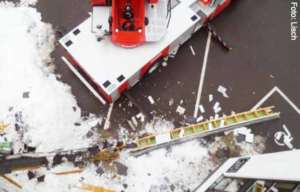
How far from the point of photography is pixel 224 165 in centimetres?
735

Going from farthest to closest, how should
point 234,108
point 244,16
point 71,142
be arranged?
point 244,16
point 234,108
point 71,142

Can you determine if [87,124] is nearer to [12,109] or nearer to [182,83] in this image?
[12,109]

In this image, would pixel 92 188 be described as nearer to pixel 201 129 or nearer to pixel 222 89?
pixel 201 129

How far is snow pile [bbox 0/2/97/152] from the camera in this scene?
792 centimetres

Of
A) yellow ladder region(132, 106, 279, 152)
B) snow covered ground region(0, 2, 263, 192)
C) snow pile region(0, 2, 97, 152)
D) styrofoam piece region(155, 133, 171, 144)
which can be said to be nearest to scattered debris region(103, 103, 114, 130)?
snow covered ground region(0, 2, 263, 192)

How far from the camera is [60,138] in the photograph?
7883 millimetres

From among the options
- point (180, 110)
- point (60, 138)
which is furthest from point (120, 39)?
point (60, 138)

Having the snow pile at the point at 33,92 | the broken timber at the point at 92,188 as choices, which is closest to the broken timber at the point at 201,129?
the broken timber at the point at 92,188

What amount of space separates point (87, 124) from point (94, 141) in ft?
1.65

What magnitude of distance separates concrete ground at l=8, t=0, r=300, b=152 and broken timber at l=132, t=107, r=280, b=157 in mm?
278

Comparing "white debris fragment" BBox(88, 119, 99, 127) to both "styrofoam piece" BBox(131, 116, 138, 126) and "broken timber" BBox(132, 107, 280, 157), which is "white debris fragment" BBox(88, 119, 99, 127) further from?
"broken timber" BBox(132, 107, 280, 157)

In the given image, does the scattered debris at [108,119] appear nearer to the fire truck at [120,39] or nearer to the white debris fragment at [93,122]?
the white debris fragment at [93,122]

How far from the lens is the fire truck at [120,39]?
7422mm

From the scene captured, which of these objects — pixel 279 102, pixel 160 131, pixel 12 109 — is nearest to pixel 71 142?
pixel 12 109
